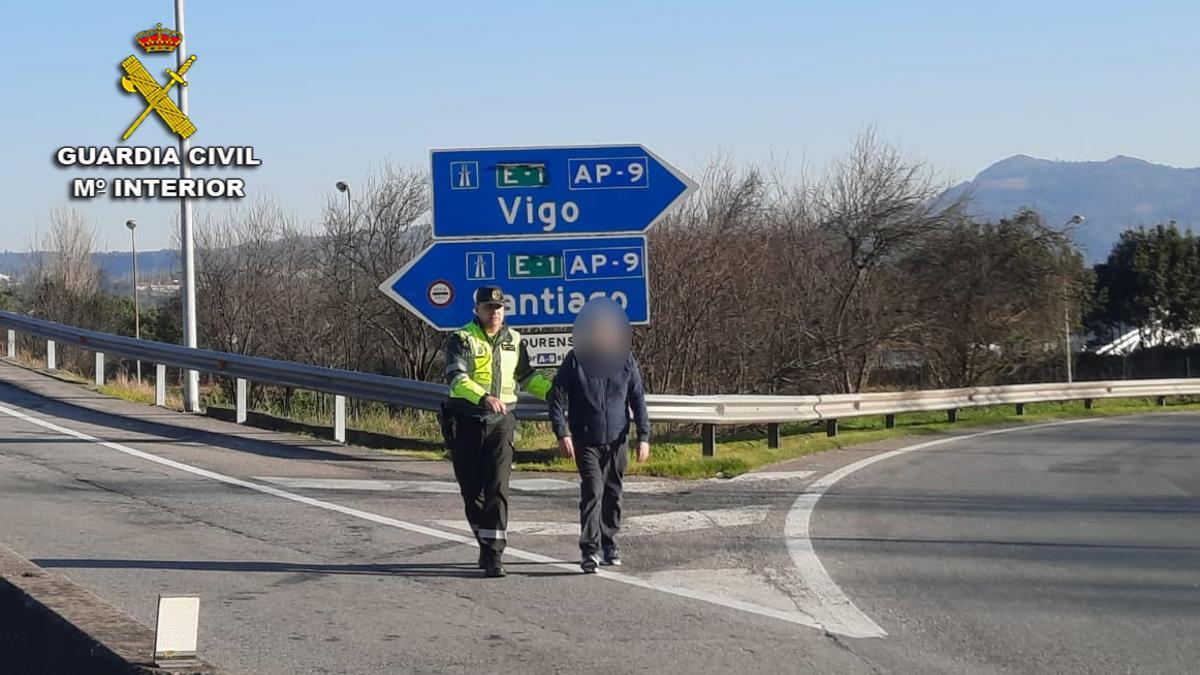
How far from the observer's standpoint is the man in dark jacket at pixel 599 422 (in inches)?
349

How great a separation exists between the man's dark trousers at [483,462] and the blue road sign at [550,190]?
226 inches

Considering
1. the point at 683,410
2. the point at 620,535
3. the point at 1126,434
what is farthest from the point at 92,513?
the point at 1126,434

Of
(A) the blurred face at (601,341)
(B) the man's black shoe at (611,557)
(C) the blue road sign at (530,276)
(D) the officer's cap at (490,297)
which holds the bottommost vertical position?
(B) the man's black shoe at (611,557)

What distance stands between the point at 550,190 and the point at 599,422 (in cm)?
573

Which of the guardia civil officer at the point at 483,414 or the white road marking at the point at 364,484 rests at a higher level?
the guardia civil officer at the point at 483,414

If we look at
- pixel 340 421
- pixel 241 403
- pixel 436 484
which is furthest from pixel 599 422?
pixel 241 403

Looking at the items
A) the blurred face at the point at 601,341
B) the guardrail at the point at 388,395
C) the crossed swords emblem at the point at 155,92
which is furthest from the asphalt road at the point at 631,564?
the crossed swords emblem at the point at 155,92

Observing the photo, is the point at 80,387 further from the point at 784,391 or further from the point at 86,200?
the point at 784,391

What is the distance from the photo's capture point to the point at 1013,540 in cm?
1047

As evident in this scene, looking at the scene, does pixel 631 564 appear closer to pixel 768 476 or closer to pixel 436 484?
pixel 436 484

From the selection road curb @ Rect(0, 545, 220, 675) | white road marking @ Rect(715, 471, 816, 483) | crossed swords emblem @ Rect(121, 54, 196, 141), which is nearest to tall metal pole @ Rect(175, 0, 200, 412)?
crossed swords emblem @ Rect(121, 54, 196, 141)

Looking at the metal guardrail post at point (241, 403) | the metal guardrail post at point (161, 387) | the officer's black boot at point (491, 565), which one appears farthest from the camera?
the metal guardrail post at point (161, 387)

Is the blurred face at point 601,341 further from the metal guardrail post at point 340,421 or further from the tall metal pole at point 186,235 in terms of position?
the tall metal pole at point 186,235

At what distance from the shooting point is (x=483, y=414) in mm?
8672
